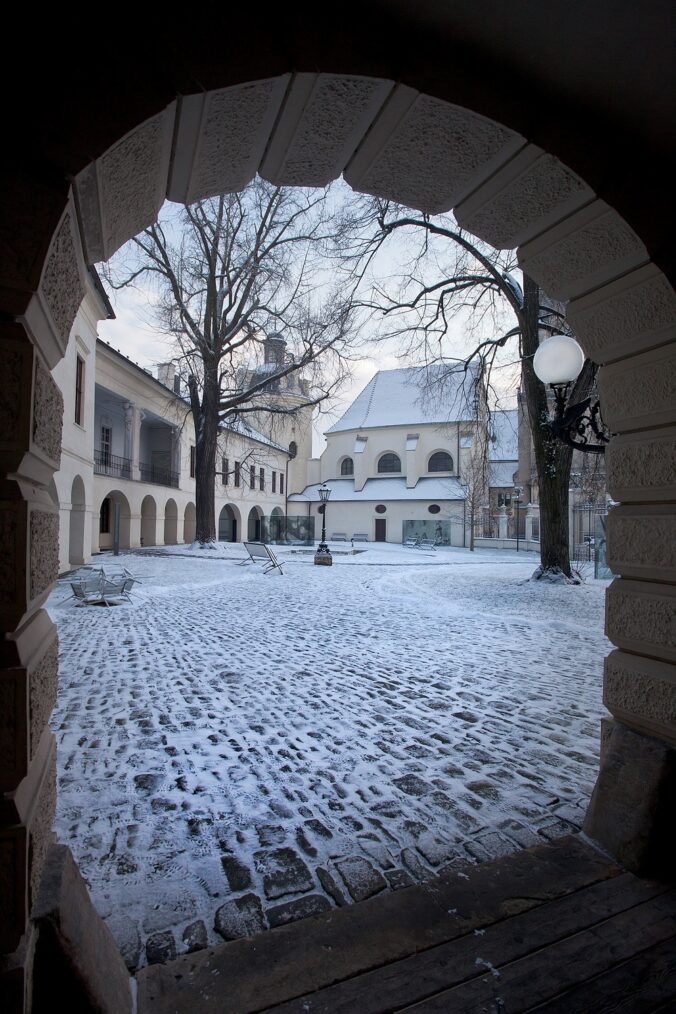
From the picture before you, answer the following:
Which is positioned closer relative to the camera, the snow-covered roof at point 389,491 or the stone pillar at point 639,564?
the stone pillar at point 639,564

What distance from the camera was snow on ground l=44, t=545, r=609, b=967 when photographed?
231cm

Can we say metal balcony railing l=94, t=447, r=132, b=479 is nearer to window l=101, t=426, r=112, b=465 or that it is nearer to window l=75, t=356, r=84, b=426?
window l=101, t=426, r=112, b=465

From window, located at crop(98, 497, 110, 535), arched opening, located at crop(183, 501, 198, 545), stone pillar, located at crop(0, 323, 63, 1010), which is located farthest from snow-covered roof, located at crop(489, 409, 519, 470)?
stone pillar, located at crop(0, 323, 63, 1010)

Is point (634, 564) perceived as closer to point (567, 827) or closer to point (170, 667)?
point (567, 827)

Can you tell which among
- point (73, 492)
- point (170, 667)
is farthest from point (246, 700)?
point (73, 492)

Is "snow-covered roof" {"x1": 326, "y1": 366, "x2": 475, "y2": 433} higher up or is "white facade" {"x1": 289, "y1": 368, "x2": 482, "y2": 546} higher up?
"snow-covered roof" {"x1": 326, "y1": 366, "x2": 475, "y2": 433}

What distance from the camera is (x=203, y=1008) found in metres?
1.61

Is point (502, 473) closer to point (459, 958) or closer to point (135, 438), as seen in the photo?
point (135, 438)

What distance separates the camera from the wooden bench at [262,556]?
16.9m

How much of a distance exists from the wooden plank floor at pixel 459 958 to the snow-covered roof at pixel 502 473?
4530cm

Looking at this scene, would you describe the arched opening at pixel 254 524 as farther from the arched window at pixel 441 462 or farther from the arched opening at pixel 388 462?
the arched window at pixel 441 462

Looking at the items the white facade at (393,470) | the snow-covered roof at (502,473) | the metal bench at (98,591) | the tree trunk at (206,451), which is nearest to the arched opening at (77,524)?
the metal bench at (98,591)

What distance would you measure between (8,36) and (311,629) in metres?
7.43

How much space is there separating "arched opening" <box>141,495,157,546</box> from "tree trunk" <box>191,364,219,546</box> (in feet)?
16.2
